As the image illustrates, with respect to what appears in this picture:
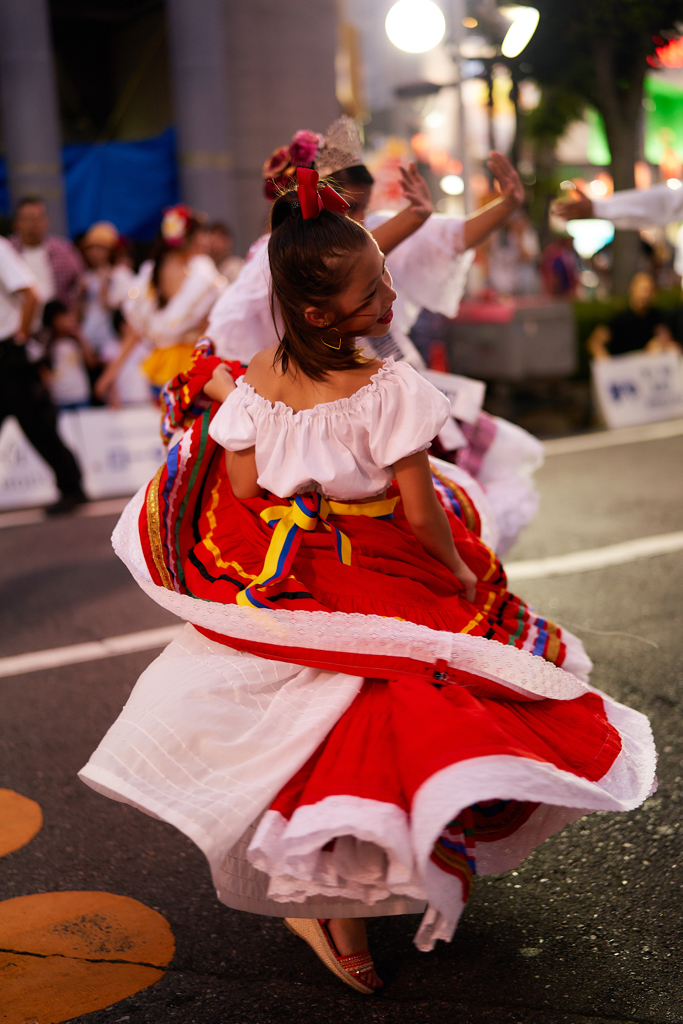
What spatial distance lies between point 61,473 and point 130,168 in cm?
815

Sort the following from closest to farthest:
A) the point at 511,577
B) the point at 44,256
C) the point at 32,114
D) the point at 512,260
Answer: the point at 511,577 < the point at 44,256 < the point at 32,114 < the point at 512,260

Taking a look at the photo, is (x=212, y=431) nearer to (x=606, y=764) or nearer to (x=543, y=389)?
(x=606, y=764)

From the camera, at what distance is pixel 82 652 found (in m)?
4.50

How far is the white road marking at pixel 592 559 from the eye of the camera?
5.29m

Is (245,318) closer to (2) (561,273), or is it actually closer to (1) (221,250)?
(1) (221,250)

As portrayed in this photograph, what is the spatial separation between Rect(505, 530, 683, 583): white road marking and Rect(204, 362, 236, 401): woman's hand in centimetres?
286

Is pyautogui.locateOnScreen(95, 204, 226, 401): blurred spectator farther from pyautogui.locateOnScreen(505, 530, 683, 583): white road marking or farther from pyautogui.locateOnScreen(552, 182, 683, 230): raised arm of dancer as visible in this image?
pyautogui.locateOnScreen(552, 182, 683, 230): raised arm of dancer

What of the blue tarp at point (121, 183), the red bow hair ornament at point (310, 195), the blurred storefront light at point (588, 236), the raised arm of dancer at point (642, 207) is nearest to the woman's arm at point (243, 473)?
the red bow hair ornament at point (310, 195)

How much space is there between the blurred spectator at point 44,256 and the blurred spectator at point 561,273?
26.5 ft

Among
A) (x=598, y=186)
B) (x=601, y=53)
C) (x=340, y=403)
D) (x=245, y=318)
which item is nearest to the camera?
(x=340, y=403)

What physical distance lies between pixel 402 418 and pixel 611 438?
7.29 meters

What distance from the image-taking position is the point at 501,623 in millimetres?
2432

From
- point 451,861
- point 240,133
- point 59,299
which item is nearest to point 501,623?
point 451,861

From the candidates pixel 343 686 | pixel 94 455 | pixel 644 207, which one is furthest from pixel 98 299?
pixel 343 686
